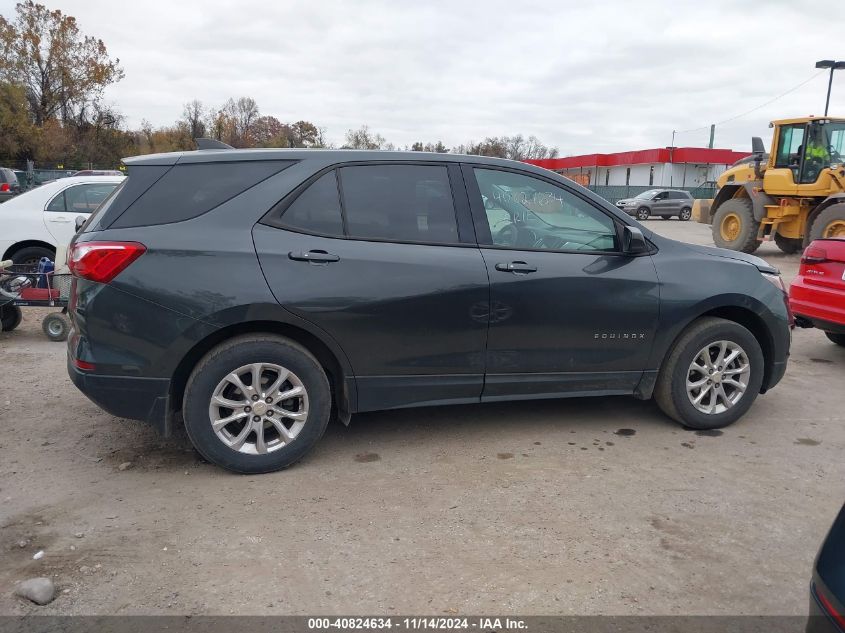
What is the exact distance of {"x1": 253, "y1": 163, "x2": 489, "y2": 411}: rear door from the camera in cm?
378

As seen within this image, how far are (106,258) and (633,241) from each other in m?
3.20

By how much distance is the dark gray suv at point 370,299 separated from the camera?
11.9 ft

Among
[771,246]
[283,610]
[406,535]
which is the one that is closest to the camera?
[283,610]

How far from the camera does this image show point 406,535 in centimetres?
320

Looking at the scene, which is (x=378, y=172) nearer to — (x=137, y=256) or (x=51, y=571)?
(x=137, y=256)

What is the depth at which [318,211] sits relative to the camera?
3.90 metres

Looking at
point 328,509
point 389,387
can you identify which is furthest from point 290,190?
point 328,509

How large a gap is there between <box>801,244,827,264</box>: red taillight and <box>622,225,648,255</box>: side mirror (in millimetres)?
2901

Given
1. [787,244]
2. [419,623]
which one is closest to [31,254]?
[419,623]

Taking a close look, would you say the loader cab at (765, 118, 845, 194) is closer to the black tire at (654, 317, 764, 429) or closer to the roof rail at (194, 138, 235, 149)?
the black tire at (654, 317, 764, 429)

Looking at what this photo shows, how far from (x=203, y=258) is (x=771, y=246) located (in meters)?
20.2

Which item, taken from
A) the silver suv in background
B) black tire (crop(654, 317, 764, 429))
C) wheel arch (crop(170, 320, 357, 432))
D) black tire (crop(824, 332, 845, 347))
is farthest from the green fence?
wheel arch (crop(170, 320, 357, 432))

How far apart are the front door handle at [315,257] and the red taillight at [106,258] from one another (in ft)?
2.67

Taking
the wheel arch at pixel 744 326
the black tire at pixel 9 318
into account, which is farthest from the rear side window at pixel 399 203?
the black tire at pixel 9 318
